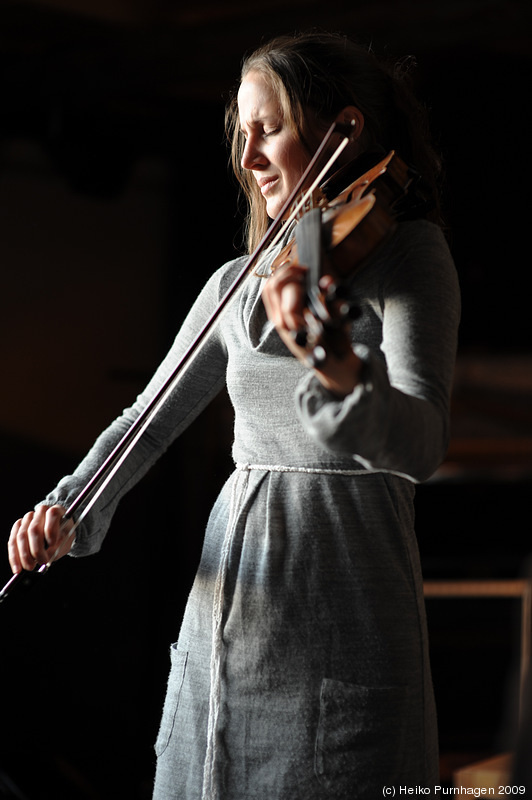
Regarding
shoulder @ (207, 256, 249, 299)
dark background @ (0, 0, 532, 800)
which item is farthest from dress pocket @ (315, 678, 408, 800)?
dark background @ (0, 0, 532, 800)

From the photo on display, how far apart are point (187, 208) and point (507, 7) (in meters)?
1.25

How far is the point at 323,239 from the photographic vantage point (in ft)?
2.67

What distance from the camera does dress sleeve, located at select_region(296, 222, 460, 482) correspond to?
736mm

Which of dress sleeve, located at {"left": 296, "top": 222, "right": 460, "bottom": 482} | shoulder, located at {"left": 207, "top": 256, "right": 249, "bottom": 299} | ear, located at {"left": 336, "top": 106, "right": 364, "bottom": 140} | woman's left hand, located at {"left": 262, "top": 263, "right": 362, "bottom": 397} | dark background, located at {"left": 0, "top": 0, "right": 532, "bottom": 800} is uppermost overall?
ear, located at {"left": 336, "top": 106, "right": 364, "bottom": 140}

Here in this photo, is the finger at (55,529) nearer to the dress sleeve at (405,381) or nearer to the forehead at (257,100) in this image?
the dress sleeve at (405,381)

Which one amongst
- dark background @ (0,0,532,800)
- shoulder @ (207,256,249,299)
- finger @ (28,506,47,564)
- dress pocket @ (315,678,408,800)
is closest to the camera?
dress pocket @ (315,678,408,800)

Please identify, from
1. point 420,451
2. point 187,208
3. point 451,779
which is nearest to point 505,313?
point 187,208

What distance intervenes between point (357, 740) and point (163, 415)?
48cm

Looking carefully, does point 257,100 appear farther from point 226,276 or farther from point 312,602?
point 312,602

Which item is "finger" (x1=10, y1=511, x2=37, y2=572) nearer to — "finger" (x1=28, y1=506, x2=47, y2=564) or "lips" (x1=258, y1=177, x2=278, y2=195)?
"finger" (x1=28, y1=506, x2=47, y2=564)

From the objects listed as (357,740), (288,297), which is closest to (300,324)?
(288,297)

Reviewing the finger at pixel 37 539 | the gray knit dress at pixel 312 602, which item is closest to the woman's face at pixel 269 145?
the gray knit dress at pixel 312 602

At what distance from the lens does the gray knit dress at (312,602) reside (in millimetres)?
935

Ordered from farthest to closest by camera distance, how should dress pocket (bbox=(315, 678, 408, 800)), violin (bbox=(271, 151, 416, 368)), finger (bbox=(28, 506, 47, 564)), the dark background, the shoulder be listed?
the dark background < the shoulder < finger (bbox=(28, 506, 47, 564)) < dress pocket (bbox=(315, 678, 408, 800)) < violin (bbox=(271, 151, 416, 368))
